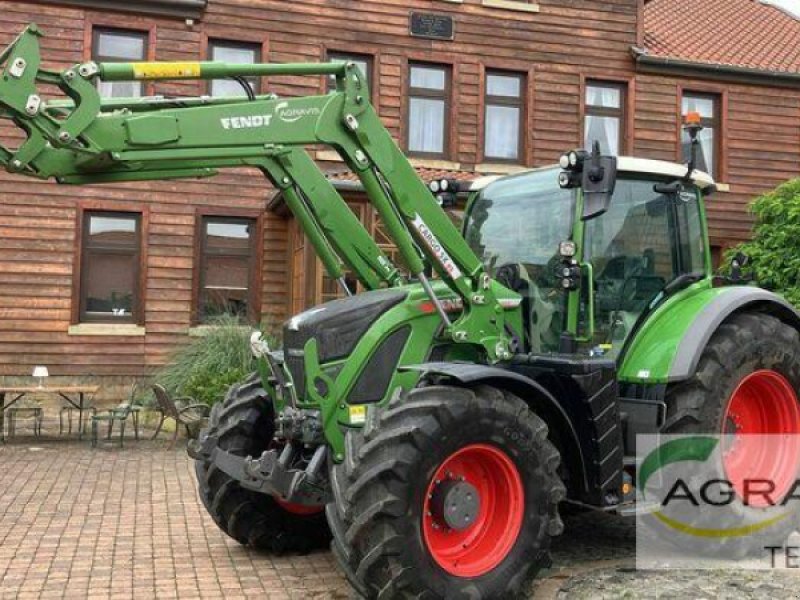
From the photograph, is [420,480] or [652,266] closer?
[420,480]

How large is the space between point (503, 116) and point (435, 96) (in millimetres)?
1300

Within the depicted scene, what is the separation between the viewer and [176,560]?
546 cm

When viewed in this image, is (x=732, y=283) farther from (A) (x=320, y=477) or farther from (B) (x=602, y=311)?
(A) (x=320, y=477)

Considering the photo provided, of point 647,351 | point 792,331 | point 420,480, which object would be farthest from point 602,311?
point 420,480

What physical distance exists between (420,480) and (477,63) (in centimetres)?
1203

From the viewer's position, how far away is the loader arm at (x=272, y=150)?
12.9 feet

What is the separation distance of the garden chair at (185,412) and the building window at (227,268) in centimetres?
294

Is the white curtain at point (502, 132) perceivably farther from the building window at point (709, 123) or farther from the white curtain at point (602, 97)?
the building window at point (709, 123)

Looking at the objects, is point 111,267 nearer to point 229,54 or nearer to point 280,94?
point 280,94

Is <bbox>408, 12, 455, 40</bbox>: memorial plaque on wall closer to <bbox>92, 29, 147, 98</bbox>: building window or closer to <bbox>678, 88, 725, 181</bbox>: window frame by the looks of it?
<bbox>92, 29, 147, 98</bbox>: building window

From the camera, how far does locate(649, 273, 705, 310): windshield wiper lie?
18.8 feet

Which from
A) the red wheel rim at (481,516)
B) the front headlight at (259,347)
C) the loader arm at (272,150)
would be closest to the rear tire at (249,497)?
the front headlight at (259,347)

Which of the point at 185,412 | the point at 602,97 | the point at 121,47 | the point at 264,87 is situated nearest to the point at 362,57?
the point at 264,87

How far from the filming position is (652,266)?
576 cm
